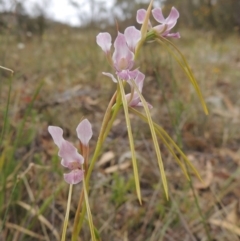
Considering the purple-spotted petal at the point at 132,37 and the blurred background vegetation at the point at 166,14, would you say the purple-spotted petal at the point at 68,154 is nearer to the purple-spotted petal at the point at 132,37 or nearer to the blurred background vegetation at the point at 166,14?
the purple-spotted petal at the point at 132,37

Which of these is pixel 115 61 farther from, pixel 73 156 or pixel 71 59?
pixel 71 59

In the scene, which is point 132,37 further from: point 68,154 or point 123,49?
point 68,154

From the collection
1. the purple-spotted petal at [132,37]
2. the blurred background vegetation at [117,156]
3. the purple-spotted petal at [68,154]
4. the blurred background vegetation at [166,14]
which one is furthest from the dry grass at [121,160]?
the blurred background vegetation at [166,14]

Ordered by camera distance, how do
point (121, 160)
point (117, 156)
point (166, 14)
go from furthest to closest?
point (166, 14)
point (117, 156)
point (121, 160)

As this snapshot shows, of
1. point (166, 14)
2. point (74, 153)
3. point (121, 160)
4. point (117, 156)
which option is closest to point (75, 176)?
point (74, 153)

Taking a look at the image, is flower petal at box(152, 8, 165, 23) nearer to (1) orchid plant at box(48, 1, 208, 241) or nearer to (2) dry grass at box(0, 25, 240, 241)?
(1) orchid plant at box(48, 1, 208, 241)

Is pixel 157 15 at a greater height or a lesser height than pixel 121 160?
greater
